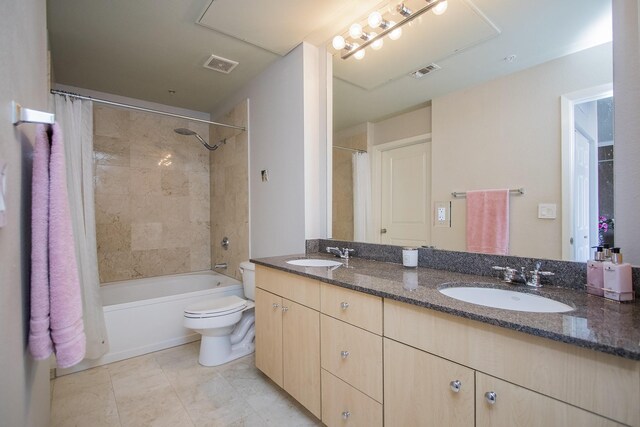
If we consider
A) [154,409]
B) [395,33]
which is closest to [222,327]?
[154,409]

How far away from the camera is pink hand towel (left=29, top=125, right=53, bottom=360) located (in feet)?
2.50

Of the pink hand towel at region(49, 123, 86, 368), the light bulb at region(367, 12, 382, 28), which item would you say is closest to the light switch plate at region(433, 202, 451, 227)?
the light bulb at region(367, 12, 382, 28)

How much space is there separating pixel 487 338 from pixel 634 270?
58cm

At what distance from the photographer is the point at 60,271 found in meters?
0.78

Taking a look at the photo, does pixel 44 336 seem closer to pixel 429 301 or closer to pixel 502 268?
pixel 429 301

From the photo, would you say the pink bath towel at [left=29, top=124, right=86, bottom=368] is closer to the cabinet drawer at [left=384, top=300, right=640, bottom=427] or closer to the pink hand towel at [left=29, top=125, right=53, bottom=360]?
the pink hand towel at [left=29, top=125, right=53, bottom=360]

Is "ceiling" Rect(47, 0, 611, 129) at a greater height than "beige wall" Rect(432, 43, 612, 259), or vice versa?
"ceiling" Rect(47, 0, 611, 129)

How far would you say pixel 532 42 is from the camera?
1.25 metres

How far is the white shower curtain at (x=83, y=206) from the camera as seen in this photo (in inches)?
81.3

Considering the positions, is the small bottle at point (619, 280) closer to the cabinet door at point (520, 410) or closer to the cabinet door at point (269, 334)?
the cabinet door at point (520, 410)

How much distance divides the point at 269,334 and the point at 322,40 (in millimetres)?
2068

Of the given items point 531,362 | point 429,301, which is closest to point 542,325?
point 531,362

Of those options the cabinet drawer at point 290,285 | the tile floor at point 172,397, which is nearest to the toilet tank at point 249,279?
the tile floor at point 172,397

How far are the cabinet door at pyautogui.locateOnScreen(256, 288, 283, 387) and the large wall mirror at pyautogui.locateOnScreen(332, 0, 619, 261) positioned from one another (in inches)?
27.7
